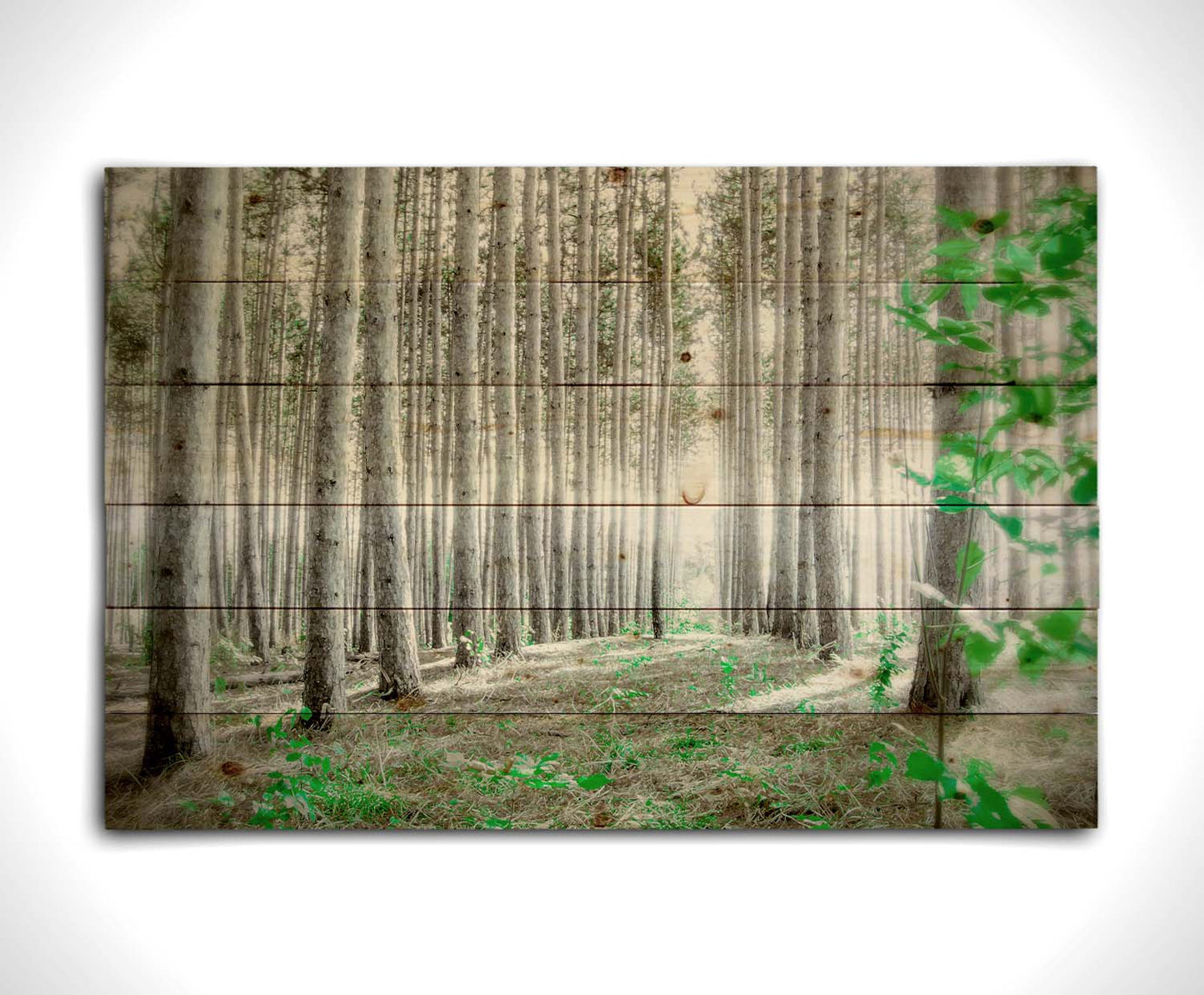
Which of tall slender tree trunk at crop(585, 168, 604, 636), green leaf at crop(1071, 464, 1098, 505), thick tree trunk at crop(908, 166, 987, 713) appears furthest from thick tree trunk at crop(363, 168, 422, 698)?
green leaf at crop(1071, 464, 1098, 505)

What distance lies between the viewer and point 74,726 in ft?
12.9

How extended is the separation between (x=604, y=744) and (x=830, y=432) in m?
1.19

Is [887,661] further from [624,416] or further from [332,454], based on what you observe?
[332,454]

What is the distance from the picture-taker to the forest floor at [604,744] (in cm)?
390

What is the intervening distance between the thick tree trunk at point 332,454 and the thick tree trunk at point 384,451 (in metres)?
0.05

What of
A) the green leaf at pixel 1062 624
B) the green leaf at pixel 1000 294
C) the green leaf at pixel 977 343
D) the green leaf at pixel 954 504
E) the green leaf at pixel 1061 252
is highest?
the green leaf at pixel 1061 252

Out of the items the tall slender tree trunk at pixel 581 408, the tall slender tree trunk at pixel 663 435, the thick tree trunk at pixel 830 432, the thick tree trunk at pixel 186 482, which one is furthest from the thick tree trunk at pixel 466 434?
the thick tree trunk at pixel 830 432

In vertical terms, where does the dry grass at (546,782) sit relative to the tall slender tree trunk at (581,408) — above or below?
below

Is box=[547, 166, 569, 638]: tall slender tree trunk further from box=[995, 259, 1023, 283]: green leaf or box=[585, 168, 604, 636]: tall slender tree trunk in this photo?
box=[995, 259, 1023, 283]: green leaf

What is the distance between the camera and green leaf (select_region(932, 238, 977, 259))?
390 cm
